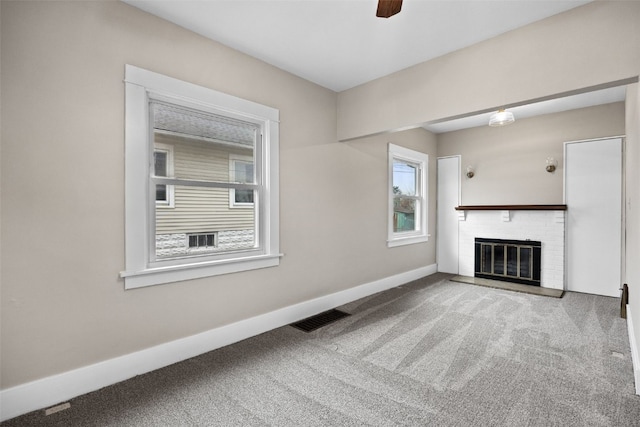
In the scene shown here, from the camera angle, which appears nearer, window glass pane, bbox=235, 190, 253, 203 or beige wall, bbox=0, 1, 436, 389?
beige wall, bbox=0, 1, 436, 389

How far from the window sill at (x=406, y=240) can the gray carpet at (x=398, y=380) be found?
144 centimetres

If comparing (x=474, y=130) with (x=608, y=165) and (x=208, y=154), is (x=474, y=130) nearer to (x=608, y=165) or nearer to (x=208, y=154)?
(x=608, y=165)

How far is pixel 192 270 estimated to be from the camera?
2436mm

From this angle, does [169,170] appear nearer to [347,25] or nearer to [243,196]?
[243,196]

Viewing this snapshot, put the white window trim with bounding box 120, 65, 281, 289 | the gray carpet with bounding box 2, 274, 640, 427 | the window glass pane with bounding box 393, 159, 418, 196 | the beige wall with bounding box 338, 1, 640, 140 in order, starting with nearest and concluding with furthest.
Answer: the gray carpet with bounding box 2, 274, 640, 427, the beige wall with bounding box 338, 1, 640, 140, the white window trim with bounding box 120, 65, 281, 289, the window glass pane with bounding box 393, 159, 418, 196

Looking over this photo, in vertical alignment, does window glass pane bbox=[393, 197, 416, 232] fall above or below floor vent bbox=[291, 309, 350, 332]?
above

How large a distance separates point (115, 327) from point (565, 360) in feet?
11.0

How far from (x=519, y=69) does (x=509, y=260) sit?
11.3 feet

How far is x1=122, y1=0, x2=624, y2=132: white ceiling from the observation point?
2.12 meters

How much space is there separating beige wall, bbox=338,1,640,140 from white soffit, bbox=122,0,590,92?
0.33 feet

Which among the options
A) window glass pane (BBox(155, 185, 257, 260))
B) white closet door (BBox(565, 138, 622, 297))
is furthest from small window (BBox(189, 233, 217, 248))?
white closet door (BBox(565, 138, 622, 297))

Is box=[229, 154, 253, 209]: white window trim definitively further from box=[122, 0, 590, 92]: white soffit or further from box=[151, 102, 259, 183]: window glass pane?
box=[122, 0, 590, 92]: white soffit

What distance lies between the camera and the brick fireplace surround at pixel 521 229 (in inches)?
173

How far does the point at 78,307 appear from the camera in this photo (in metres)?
1.94
